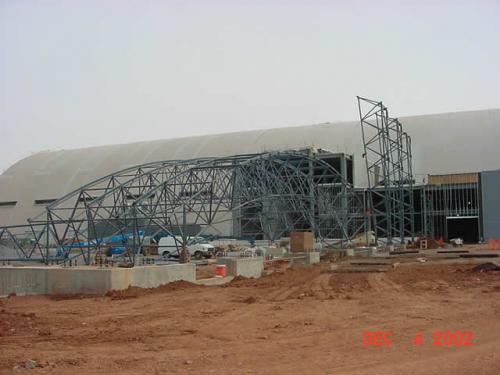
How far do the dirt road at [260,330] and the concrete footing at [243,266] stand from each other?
6.15m

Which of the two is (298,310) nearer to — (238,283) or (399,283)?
(399,283)

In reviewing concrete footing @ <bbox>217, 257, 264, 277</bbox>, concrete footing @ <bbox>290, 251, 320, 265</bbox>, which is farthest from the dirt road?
concrete footing @ <bbox>290, 251, 320, 265</bbox>

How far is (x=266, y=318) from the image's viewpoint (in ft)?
39.1

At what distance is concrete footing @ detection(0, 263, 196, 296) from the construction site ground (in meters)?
0.56

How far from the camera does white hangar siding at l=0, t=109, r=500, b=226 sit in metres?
61.2

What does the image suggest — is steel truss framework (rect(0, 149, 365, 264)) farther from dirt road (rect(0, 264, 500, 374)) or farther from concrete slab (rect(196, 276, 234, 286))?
dirt road (rect(0, 264, 500, 374))

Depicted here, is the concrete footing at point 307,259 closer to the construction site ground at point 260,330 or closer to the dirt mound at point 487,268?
the dirt mound at point 487,268

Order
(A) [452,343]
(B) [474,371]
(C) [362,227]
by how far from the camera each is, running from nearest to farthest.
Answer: (B) [474,371] → (A) [452,343] → (C) [362,227]

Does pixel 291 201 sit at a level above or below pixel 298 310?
above

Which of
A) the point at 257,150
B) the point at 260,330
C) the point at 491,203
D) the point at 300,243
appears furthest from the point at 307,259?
the point at 257,150

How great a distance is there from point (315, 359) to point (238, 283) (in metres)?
13.3

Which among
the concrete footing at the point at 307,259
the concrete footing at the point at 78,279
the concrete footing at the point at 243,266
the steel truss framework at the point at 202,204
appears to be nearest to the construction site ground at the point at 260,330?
the concrete footing at the point at 78,279

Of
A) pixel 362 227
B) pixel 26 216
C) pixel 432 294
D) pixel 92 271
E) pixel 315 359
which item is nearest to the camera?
pixel 315 359

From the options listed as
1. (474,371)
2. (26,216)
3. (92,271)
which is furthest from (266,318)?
(26,216)
